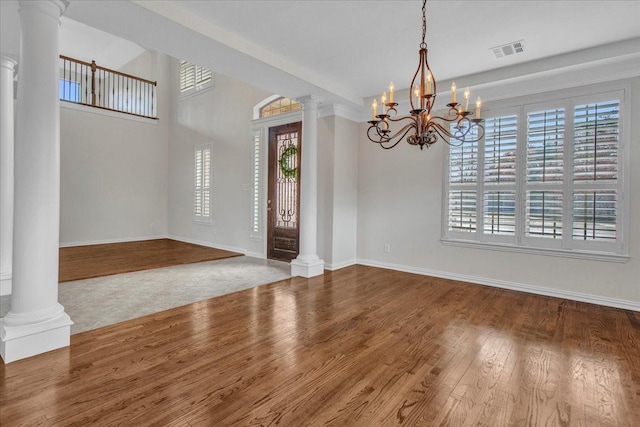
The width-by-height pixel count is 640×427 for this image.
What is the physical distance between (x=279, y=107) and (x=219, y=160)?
6.92 feet

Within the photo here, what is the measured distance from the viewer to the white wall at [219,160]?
691 centimetres

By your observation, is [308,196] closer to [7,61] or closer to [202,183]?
[7,61]

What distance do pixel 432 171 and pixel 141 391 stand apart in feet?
14.7

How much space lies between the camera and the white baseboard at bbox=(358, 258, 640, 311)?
3.69 metres

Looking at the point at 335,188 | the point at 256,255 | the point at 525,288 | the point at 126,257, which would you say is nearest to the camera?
the point at 525,288

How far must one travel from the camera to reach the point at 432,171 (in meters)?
5.01

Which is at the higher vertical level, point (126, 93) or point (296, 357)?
point (126, 93)

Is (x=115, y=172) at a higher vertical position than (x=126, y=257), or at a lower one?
higher

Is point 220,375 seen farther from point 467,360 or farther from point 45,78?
point 45,78

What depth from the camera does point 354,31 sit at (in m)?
3.26

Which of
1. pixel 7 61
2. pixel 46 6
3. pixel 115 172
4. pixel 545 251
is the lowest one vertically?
pixel 545 251

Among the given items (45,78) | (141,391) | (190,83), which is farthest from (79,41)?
(141,391)

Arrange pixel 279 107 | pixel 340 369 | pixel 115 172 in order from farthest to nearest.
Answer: pixel 115 172
pixel 279 107
pixel 340 369

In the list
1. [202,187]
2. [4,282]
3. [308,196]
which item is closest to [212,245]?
[202,187]
